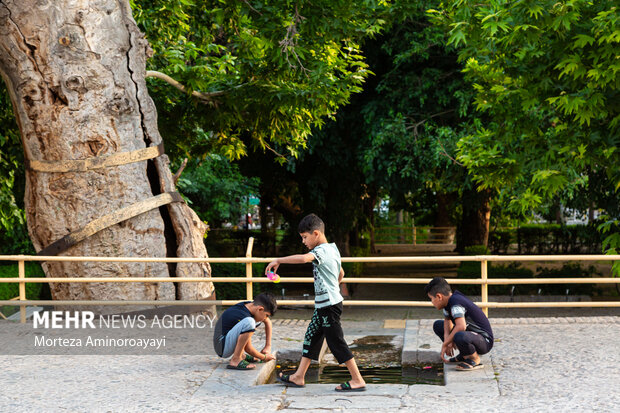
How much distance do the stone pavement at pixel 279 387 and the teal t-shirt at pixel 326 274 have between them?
2.61 feet

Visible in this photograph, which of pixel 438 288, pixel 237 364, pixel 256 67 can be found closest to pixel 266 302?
pixel 237 364

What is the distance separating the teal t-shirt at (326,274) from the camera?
647 cm

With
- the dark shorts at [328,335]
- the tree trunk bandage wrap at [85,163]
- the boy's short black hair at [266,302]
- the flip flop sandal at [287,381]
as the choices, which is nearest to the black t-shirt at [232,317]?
the boy's short black hair at [266,302]

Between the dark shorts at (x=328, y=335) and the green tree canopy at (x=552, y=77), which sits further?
the green tree canopy at (x=552, y=77)

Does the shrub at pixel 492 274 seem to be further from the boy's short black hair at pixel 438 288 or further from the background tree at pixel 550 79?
the boy's short black hair at pixel 438 288

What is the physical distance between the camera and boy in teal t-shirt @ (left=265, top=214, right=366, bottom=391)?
6.44 metres

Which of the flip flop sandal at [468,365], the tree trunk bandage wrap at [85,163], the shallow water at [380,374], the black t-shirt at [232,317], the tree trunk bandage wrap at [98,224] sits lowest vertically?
the shallow water at [380,374]

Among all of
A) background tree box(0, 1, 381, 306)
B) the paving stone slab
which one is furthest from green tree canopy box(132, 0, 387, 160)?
the paving stone slab

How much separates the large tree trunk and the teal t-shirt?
4.08 meters

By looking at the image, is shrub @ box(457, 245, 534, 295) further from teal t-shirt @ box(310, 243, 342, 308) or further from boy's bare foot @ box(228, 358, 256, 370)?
teal t-shirt @ box(310, 243, 342, 308)

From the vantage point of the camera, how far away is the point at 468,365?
23.4ft

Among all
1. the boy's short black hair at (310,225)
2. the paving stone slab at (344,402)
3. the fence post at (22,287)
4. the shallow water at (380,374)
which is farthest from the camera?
the fence post at (22,287)

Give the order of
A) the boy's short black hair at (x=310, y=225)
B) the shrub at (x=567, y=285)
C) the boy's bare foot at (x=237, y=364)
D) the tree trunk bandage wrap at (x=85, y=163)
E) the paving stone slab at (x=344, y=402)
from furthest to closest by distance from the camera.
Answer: the shrub at (x=567, y=285) → the tree trunk bandage wrap at (x=85, y=163) → the boy's bare foot at (x=237, y=364) → the boy's short black hair at (x=310, y=225) → the paving stone slab at (x=344, y=402)

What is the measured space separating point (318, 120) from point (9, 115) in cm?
554
